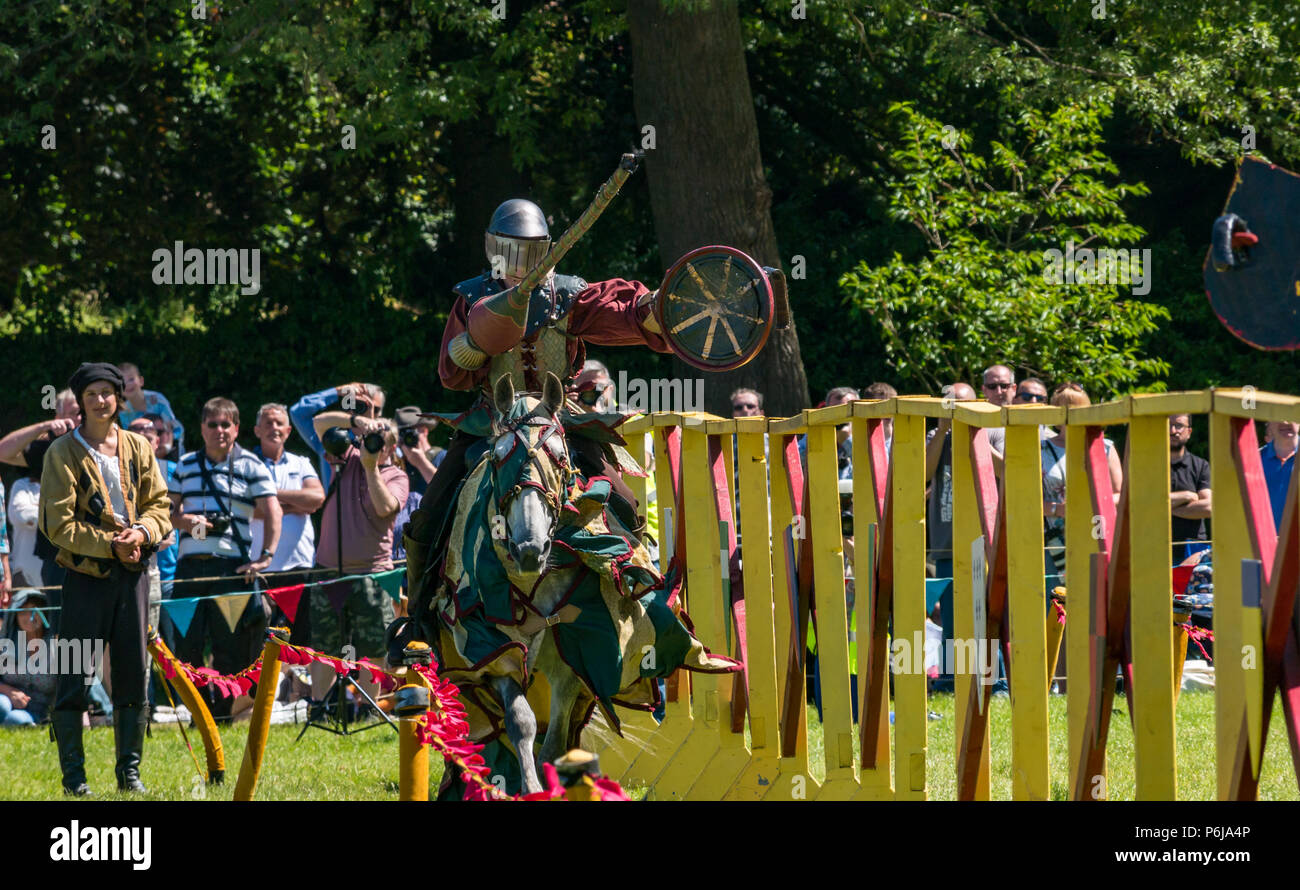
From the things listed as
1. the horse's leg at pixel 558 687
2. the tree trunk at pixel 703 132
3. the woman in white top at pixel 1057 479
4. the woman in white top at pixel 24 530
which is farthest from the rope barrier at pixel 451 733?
the tree trunk at pixel 703 132

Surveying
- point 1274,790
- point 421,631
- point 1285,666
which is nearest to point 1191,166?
point 1274,790

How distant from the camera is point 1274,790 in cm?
619

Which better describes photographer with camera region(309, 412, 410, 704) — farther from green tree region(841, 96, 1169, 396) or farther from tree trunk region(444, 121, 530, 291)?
tree trunk region(444, 121, 530, 291)

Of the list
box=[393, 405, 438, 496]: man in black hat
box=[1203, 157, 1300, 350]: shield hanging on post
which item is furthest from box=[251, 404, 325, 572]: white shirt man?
box=[1203, 157, 1300, 350]: shield hanging on post

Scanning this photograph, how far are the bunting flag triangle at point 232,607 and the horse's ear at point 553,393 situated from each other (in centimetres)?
378

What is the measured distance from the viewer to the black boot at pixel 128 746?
7285mm

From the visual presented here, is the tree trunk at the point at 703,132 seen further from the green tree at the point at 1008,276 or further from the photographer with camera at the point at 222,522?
the photographer with camera at the point at 222,522

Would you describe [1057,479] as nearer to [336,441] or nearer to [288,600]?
[336,441]

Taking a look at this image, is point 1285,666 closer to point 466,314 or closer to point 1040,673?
point 1040,673

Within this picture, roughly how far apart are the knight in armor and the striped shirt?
3.71m

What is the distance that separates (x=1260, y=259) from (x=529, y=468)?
2.49 metres

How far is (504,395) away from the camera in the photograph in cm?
552
